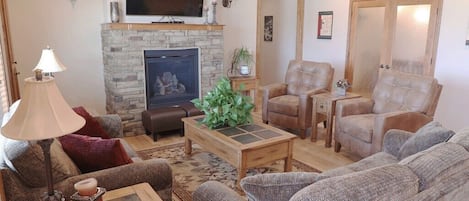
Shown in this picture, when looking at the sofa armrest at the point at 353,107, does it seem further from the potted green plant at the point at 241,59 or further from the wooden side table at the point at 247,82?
the potted green plant at the point at 241,59

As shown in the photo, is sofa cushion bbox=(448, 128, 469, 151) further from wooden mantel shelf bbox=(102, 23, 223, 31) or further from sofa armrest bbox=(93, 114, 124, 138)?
wooden mantel shelf bbox=(102, 23, 223, 31)

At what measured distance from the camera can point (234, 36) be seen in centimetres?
592

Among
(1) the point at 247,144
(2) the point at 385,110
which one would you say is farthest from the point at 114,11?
(2) the point at 385,110

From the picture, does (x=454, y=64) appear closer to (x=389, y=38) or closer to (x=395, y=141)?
(x=389, y=38)

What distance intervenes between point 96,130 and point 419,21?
4385 millimetres

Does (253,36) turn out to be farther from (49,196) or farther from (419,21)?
(49,196)

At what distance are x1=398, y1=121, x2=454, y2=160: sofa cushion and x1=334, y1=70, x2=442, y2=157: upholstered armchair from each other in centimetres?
93

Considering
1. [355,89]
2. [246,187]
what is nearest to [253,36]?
[355,89]

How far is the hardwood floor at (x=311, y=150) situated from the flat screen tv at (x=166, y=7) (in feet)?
5.58

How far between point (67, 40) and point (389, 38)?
4.59 metres

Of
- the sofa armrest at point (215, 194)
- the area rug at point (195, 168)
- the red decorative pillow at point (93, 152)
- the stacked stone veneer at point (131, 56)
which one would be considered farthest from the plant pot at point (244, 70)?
the sofa armrest at point (215, 194)

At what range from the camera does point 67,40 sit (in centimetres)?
454

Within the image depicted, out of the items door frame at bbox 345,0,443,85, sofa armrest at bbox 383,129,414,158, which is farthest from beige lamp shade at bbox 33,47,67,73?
door frame at bbox 345,0,443,85

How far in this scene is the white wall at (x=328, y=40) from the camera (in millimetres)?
5848
